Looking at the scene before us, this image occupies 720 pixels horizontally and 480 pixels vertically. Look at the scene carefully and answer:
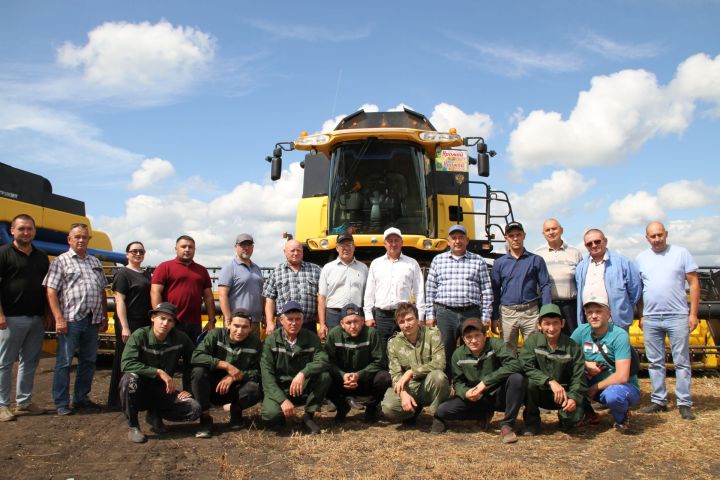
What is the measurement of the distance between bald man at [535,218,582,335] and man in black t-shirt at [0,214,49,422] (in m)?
4.72

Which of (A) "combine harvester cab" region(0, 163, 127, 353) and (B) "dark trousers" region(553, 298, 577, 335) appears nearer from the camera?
(B) "dark trousers" region(553, 298, 577, 335)

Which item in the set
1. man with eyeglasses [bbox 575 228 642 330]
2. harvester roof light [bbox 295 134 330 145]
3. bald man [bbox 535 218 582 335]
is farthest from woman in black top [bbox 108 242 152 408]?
man with eyeglasses [bbox 575 228 642 330]

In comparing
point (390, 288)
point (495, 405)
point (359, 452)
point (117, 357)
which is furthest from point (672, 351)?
point (117, 357)

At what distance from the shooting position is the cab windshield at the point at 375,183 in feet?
26.0

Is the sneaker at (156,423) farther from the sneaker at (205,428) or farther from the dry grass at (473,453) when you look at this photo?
the dry grass at (473,453)

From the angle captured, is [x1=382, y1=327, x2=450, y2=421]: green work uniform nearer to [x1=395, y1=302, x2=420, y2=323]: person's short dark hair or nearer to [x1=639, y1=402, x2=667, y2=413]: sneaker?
[x1=395, y1=302, x2=420, y2=323]: person's short dark hair

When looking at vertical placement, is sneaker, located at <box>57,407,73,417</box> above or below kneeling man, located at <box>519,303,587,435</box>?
below

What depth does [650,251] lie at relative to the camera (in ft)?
17.6

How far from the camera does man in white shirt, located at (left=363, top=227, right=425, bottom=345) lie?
550 centimetres

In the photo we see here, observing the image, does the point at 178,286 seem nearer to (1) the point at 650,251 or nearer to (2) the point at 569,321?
(2) the point at 569,321

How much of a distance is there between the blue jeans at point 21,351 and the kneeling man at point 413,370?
10.7 feet

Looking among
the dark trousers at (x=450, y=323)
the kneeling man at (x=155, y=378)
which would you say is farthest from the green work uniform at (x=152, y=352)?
the dark trousers at (x=450, y=323)

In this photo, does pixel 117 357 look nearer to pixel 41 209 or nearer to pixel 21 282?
pixel 21 282

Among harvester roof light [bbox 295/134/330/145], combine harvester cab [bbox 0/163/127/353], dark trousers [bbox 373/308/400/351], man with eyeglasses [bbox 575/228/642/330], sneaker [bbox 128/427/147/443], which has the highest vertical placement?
harvester roof light [bbox 295/134/330/145]
